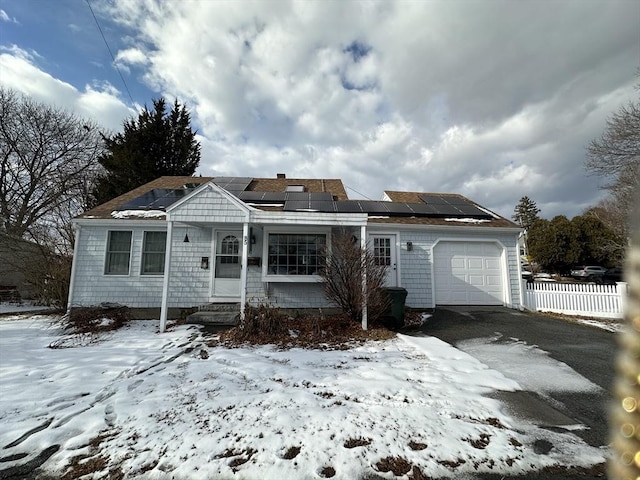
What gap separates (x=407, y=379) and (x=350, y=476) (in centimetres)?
208

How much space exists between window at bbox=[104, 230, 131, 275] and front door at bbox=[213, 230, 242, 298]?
2.79 metres

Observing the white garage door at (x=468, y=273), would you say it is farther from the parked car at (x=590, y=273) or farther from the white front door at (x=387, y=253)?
the parked car at (x=590, y=273)

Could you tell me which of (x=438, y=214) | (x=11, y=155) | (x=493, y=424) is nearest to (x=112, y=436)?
(x=493, y=424)

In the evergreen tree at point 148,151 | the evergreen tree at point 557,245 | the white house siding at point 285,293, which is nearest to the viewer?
the white house siding at point 285,293

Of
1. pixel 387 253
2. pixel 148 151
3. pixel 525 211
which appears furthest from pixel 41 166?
pixel 525 211

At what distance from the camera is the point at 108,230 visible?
9.13 meters

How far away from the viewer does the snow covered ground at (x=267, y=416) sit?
2721mm

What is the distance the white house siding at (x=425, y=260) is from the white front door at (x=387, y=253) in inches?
8.8

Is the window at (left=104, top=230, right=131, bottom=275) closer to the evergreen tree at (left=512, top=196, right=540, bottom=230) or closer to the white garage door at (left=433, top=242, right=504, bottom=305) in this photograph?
the white garage door at (left=433, top=242, right=504, bottom=305)

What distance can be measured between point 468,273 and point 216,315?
7931 mm

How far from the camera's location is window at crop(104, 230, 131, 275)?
9.05 m

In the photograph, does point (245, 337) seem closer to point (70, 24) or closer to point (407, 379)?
point (407, 379)

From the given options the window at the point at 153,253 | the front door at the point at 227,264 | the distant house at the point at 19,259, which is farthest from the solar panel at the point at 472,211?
the distant house at the point at 19,259

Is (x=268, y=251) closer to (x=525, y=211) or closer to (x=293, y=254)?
(x=293, y=254)
